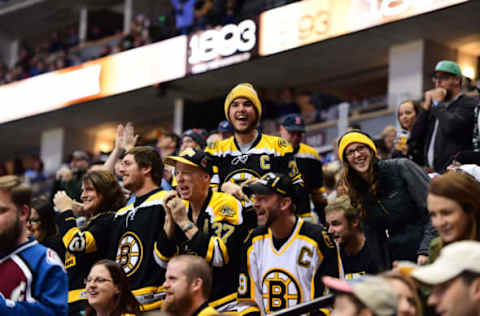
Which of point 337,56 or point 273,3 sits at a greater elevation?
point 273,3

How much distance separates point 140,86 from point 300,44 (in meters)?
5.00

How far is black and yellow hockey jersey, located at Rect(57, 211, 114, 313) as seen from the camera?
6.02 meters

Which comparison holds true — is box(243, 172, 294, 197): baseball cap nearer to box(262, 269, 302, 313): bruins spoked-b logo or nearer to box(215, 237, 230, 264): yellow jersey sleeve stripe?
box(215, 237, 230, 264): yellow jersey sleeve stripe

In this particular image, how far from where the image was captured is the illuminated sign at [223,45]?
16.8 metres

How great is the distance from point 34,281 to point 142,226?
1.68m

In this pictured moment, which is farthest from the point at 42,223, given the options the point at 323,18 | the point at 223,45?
the point at 223,45

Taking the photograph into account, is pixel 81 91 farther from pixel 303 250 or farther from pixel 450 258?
pixel 450 258

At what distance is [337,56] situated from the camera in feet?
55.5

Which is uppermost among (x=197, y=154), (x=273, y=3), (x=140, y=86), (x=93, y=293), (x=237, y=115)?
(x=273, y=3)

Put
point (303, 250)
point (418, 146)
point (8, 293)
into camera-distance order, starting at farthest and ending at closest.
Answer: point (418, 146)
point (303, 250)
point (8, 293)

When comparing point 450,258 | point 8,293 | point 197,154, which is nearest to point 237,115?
point 197,154

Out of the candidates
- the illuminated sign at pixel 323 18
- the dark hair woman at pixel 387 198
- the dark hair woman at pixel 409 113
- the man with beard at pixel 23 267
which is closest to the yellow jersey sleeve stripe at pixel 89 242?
the man with beard at pixel 23 267

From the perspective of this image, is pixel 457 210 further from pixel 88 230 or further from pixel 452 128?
pixel 452 128

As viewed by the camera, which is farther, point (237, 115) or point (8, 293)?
point (237, 115)
